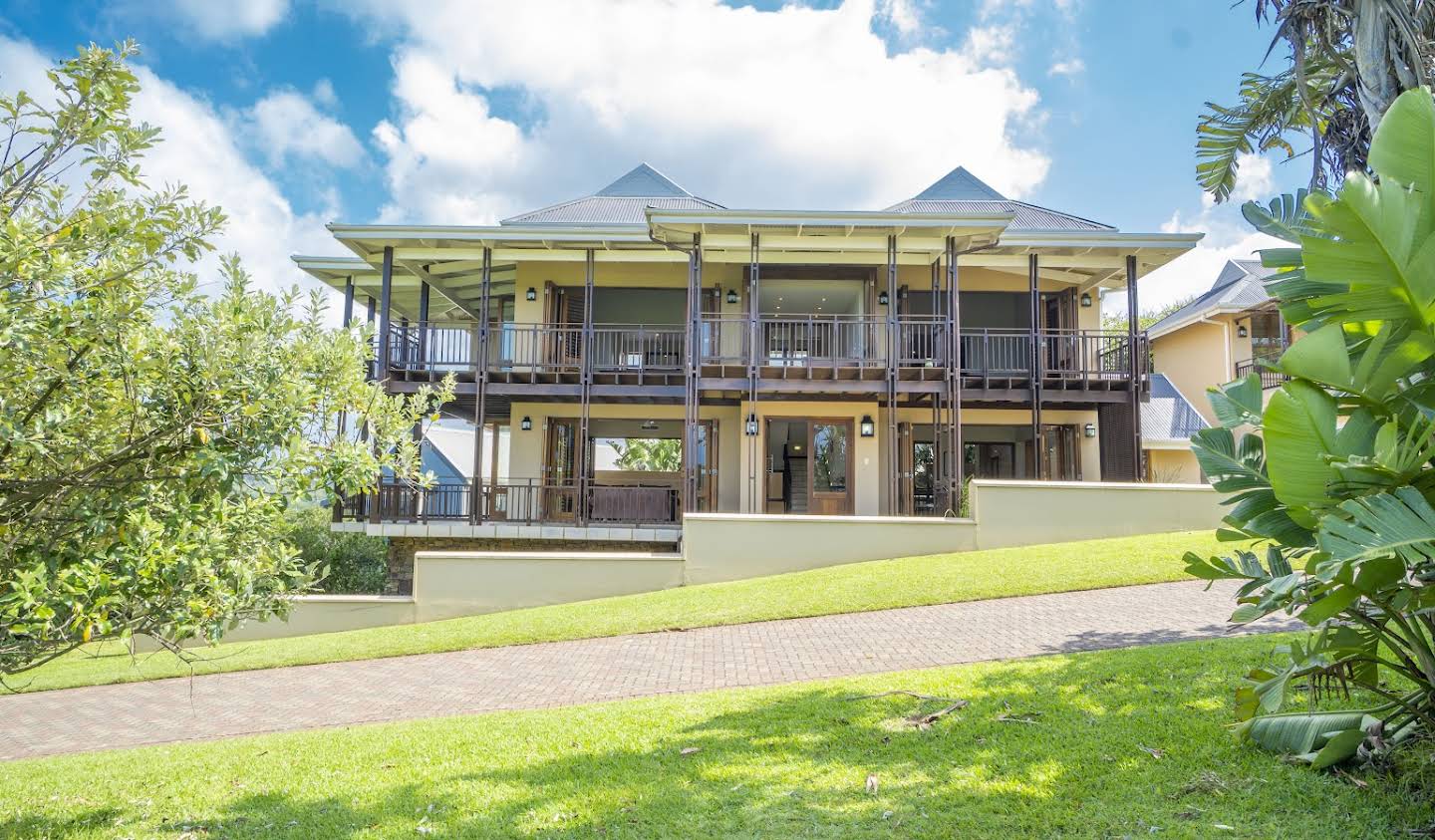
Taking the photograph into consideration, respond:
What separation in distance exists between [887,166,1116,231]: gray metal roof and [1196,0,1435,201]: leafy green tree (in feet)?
34.2

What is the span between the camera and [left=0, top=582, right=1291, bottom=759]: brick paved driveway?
24.4ft

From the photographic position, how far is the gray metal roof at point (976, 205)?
18.8 m

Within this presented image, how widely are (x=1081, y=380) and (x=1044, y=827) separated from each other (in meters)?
14.8

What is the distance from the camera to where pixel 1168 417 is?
21859mm

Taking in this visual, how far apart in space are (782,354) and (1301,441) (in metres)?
13.8

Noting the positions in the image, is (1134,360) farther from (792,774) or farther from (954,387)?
(792,774)

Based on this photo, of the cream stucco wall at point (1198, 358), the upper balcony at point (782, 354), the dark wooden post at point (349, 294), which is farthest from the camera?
the cream stucco wall at point (1198, 358)

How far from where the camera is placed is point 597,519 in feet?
52.6

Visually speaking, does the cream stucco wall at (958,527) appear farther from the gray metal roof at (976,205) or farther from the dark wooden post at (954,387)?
the gray metal roof at (976,205)

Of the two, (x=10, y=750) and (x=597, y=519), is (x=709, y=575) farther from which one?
(x=10, y=750)

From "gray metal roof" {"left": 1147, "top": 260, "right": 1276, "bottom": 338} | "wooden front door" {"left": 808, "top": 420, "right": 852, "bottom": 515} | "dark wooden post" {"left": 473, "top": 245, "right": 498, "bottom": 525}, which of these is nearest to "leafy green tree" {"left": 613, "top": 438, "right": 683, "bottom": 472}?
"wooden front door" {"left": 808, "top": 420, "right": 852, "bottom": 515}

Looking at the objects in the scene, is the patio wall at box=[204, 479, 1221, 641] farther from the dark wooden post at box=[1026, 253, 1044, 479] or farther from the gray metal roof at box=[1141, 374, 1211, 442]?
the gray metal roof at box=[1141, 374, 1211, 442]

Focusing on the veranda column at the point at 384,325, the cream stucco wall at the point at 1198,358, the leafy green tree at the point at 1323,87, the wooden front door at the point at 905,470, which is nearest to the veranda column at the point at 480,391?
the veranda column at the point at 384,325

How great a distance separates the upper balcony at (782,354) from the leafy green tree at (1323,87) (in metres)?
7.55
